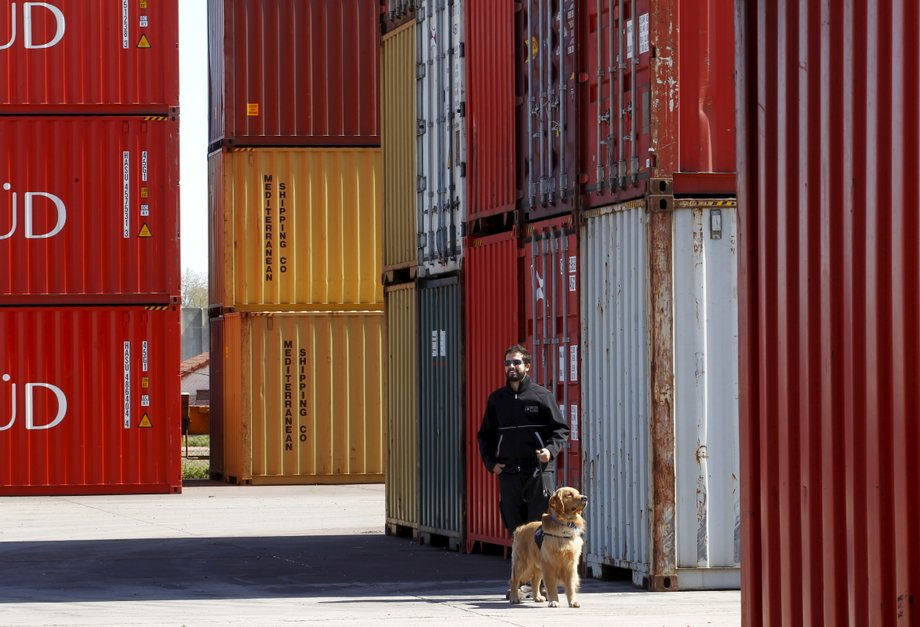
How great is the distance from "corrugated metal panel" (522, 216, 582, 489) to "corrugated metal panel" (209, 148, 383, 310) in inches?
477

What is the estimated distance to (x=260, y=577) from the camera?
14.4 meters

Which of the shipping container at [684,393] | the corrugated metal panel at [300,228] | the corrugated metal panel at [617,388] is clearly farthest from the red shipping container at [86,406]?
the shipping container at [684,393]

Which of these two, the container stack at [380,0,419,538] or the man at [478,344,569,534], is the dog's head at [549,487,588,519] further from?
the container stack at [380,0,419,538]

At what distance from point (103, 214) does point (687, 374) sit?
44.6ft

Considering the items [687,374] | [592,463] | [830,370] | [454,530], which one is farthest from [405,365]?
[830,370]

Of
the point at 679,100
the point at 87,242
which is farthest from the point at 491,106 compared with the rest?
the point at 87,242

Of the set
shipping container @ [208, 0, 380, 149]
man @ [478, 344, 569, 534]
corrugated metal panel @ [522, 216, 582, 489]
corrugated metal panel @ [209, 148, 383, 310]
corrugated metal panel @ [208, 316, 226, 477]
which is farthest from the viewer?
corrugated metal panel @ [208, 316, 226, 477]

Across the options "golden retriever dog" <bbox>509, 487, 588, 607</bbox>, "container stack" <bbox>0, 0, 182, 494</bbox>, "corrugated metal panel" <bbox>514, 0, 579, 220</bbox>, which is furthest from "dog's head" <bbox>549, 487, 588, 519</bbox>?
Answer: "container stack" <bbox>0, 0, 182, 494</bbox>

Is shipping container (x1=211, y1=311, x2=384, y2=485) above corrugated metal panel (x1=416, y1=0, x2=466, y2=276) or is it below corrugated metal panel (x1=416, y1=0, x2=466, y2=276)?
below

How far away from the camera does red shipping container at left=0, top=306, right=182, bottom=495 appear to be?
2475 centimetres

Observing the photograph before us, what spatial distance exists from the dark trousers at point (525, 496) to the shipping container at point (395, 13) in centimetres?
682

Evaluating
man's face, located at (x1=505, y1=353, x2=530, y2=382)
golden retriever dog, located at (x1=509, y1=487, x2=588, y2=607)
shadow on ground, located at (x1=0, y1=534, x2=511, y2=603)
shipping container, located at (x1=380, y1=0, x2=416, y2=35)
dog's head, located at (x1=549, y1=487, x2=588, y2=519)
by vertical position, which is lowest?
shadow on ground, located at (x1=0, y1=534, x2=511, y2=603)

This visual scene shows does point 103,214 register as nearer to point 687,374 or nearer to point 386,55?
point 386,55

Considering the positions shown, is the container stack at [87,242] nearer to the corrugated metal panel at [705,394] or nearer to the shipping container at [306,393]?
the shipping container at [306,393]
